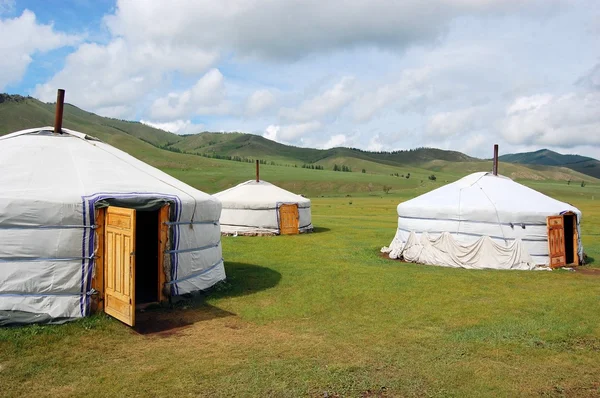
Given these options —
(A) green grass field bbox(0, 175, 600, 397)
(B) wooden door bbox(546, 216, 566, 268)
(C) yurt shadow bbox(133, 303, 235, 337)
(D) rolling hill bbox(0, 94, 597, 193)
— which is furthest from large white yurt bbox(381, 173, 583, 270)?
(D) rolling hill bbox(0, 94, 597, 193)

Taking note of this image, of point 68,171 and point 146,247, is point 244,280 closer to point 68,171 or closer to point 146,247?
point 146,247

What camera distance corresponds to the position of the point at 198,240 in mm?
8086

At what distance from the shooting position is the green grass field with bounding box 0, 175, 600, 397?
14.8 ft

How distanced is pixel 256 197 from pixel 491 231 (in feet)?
29.5

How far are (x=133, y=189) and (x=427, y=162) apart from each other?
582 ft

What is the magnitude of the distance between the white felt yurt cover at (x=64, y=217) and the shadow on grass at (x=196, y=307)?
231mm

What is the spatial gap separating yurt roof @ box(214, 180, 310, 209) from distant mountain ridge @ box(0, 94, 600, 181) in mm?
69178

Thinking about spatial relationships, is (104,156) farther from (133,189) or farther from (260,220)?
(260,220)

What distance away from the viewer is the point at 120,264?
6133 mm

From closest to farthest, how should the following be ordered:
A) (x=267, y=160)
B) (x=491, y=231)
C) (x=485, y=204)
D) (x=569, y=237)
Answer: (x=491, y=231)
(x=485, y=204)
(x=569, y=237)
(x=267, y=160)

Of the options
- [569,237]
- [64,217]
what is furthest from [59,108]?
[569,237]

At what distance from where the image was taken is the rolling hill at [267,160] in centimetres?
7612

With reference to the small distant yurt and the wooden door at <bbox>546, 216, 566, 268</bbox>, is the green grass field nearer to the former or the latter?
the wooden door at <bbox>546, 216, 566, 268</bbox>

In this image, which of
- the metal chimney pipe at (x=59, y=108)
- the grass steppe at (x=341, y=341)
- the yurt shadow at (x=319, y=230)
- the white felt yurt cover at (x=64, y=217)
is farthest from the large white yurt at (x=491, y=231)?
the metal chimney pipe at (x=59, y=108)
